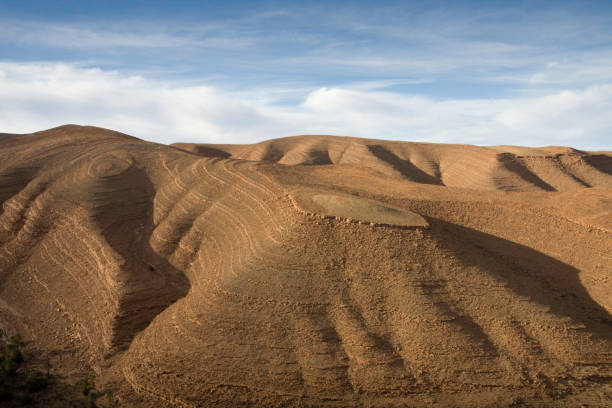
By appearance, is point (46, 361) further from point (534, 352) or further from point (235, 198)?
point (534, 352)

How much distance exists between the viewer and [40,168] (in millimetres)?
25516

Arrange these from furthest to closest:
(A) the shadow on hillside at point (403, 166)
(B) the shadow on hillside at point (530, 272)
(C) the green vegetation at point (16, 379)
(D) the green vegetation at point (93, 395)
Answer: (A) the shadow on hillside at point (403, 166)
(B) the shadow on hillside at point (530, 272)
(C) the green vegetation at point (16, 379)
(D) the green vegetation at point (93, 395)

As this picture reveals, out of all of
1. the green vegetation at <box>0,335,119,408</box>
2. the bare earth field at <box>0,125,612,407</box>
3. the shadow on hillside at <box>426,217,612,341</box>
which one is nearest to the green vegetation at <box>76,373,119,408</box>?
the green vegetation at <box>0,335,119,408</box>

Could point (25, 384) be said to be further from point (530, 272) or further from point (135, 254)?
point (530, 272)

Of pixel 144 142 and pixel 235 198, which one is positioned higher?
pixel 144 142

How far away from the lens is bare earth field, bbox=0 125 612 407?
40.0 ft

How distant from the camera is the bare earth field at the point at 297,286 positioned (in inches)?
480

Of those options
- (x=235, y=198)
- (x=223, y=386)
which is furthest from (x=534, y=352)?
(x=235, y=198)

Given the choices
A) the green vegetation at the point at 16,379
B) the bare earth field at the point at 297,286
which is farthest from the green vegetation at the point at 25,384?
the bare earth field at the point at 297,286

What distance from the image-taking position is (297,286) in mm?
14156

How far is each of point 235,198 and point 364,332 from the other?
10.2 metres

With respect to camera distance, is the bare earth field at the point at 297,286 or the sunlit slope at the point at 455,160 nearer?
the bare earth field at the point at 297,286

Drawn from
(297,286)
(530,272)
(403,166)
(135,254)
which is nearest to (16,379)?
(135,254)

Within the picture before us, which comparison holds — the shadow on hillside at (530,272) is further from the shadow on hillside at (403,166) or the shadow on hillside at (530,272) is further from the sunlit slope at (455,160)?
the shadow on hillside at (403,166)
